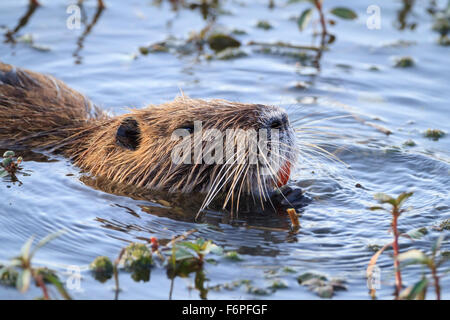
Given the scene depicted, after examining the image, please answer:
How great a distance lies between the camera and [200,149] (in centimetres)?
450

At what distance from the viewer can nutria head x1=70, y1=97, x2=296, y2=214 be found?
437 centimetres

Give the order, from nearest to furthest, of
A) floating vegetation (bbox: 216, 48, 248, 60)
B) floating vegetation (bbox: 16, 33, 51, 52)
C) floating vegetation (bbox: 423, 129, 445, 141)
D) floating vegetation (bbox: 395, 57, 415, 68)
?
floating vegetation (bbox: 423, 129, 445, 141), floating vegetation (bbox: 395, 57, 415, 68), floating vegetation (bbox: 216, 48, 248, 60), floating vegetation (bbox: 16, 33, 51, 52)

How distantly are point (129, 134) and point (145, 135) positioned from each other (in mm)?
151

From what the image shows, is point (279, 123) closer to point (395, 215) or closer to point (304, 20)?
point (395, 215)

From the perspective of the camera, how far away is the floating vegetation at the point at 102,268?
364 cm

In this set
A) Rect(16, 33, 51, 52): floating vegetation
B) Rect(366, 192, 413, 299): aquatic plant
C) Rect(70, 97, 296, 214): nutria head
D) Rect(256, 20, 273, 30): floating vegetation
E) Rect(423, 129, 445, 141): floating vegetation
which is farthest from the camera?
Rect(256, 20, 273, 30): floating vegetation

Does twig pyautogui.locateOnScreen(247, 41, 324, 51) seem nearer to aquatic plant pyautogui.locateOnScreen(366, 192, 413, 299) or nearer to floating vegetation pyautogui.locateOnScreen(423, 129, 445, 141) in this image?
floating vegetation pyautogui.locateOnScreen(423, 129, 445, 141)

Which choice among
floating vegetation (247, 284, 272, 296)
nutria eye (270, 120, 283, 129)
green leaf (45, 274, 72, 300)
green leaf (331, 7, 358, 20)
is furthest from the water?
nutria eye (270, 120, 283, 129)

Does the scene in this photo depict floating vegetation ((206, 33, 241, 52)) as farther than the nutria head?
A: Yes

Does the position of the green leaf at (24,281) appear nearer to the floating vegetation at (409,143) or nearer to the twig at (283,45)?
the floating vegetation at (409,143)

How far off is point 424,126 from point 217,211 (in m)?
2.43

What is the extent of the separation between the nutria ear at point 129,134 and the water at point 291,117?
1.19 feet

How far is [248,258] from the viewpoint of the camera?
12.7 ft

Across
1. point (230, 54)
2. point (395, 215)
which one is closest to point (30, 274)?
point (395, 215)
